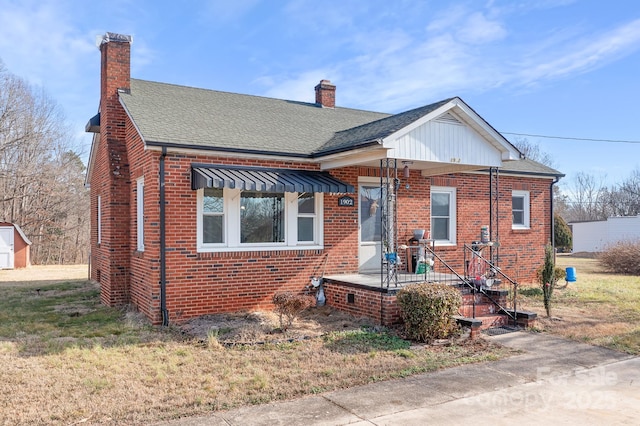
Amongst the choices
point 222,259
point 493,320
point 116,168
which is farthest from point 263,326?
point 116,168

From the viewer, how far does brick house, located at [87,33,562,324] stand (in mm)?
9297

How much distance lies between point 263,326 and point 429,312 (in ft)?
9.93

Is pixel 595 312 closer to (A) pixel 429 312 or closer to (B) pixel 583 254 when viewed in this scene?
(A) pixel 429 312

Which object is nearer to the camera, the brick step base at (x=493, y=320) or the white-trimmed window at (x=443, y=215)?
the brick step base at (x=493, y=320)

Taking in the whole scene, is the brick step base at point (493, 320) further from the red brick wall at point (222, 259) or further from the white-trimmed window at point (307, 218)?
the white-trimmed window at point (307, 218)

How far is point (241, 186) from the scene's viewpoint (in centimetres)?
900

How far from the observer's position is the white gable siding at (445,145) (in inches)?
362

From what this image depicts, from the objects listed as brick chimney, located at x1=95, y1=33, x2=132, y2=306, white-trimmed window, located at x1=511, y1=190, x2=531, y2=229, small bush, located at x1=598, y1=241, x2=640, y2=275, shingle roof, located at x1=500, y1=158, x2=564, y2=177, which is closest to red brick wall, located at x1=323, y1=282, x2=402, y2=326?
brick chimney, located at x1=95, y1=33, x2=132, y2=306

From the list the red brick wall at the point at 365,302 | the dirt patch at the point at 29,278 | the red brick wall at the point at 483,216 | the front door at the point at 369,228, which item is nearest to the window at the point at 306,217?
the red brick wall at the point at 365,302

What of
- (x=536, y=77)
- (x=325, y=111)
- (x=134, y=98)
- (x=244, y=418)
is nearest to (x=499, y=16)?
(x=325, y=111)

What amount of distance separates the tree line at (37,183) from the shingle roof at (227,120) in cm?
2029

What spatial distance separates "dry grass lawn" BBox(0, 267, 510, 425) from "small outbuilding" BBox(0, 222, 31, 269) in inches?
613

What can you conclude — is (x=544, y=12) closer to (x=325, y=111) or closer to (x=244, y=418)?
(x=325, y=111)

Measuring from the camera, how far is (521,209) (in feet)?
49.5
